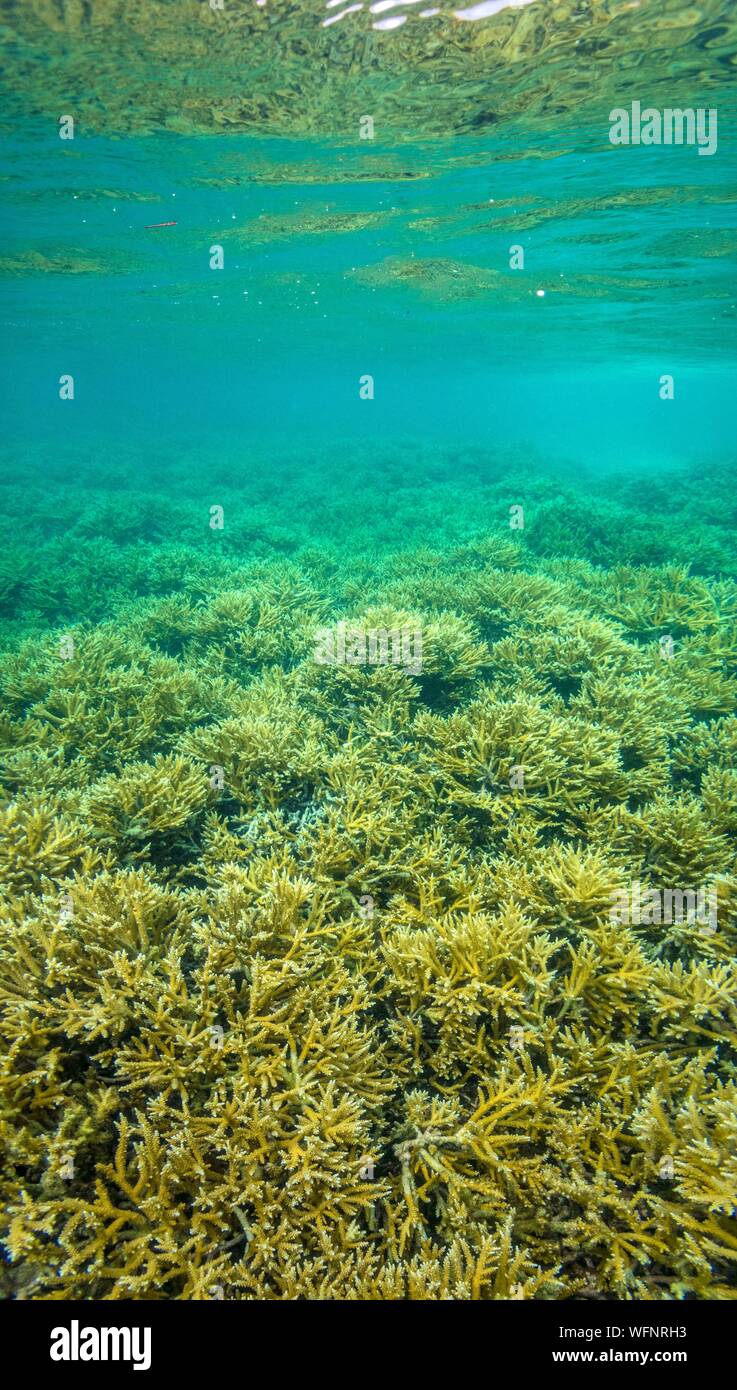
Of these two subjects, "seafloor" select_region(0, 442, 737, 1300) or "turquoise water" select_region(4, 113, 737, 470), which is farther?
"turquoise water" select_region(4, 113, 737, 470)

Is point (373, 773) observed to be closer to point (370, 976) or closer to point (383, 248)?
point (370, 976)

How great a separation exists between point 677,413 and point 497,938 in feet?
467

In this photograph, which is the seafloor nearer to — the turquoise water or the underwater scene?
the underwater scene

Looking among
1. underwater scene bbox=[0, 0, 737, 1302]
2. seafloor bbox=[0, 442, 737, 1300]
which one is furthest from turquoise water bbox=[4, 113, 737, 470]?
seafloor bbox=[0, 442, 737, 1300]

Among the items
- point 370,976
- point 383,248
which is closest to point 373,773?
point 370,976

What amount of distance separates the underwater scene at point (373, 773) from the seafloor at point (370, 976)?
0.03 metres

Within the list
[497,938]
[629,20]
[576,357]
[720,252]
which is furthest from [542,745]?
[576,357]

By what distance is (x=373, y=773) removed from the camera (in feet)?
21.0

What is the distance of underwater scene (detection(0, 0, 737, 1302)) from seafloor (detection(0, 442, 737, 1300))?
0.03m

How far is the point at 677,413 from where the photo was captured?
11775 centimetres

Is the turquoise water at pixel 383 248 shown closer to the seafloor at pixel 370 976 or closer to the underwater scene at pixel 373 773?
the underwater scene at pixel 373 773

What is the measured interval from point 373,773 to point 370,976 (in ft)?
7.95

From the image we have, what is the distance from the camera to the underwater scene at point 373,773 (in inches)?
120

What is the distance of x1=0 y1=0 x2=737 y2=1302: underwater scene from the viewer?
9.99 ft
